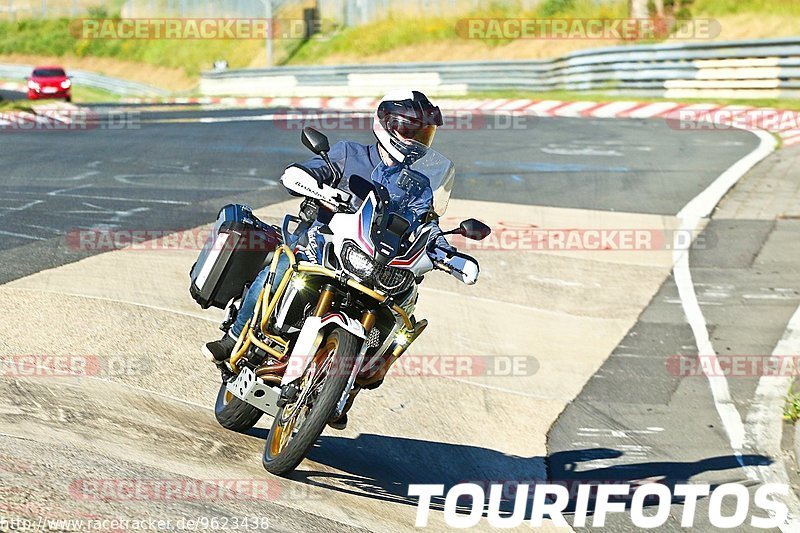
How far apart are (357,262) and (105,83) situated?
66.0 metres

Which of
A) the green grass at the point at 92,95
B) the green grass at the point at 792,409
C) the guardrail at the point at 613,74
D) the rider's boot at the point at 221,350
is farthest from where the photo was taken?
the green grass at the point at 92,95

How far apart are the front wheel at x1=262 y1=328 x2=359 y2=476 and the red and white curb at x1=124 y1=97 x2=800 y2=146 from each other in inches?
588

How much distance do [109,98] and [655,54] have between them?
4197 centimetres

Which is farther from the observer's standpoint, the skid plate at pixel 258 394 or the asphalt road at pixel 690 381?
the asphalt road at pixel 690 381

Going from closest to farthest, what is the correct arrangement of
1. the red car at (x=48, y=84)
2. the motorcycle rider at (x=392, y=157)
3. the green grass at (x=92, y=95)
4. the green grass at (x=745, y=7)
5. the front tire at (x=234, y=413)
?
the motorcycle rider at (x=392, y=157), the front tire at (x=234, y=413), the green grass at (x=745, y=7), the red car at (x=48, y=84), the green grass at (x=92, y=95)

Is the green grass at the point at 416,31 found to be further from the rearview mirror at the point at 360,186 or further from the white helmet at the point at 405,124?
the rearview mirror at the point at 360,186

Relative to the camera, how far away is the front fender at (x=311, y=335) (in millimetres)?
5684

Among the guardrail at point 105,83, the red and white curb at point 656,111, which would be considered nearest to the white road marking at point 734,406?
the red and white curb at point 656,111

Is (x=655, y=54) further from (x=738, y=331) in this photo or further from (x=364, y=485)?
(x=364, y=485)

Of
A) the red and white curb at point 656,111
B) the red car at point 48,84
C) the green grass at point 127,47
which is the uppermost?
the red and white curb at point 656,111

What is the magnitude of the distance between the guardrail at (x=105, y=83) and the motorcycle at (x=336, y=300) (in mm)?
62308

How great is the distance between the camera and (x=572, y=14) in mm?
44781

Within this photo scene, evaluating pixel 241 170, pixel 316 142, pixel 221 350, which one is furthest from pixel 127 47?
pixel 316 142

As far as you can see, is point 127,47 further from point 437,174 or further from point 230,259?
point 437,174
